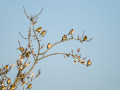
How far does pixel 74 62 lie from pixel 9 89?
237 centimetres

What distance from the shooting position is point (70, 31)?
5.63 meters

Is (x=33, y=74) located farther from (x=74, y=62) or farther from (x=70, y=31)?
(x=70, y=31)

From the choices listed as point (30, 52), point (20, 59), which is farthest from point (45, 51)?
A: point (20, 59)

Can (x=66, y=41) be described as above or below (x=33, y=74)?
above

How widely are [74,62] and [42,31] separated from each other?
5.28ft

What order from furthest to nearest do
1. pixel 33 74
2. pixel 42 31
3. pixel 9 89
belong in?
pixel 33 74 → pixel 42 31 → pixel 9 89

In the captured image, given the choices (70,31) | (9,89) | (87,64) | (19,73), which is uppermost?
(70,31)

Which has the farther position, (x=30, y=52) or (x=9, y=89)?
(x=30, y=52)

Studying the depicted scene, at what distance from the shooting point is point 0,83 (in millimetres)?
5312

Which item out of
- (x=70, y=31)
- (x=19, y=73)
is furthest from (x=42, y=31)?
(x=19, y=73)

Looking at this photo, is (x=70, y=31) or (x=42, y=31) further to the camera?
(x=70, y=31)

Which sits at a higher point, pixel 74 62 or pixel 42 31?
pixel 42 31

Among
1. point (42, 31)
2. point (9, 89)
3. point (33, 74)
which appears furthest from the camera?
point (33, 74)

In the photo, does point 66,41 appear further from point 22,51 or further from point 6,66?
point 6,66
